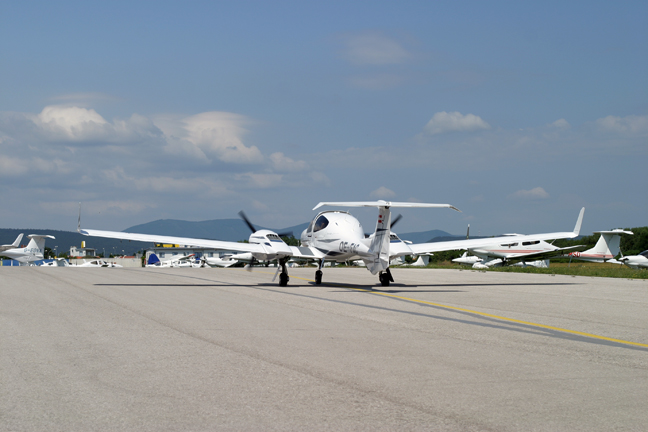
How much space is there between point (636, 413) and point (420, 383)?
2171 mm

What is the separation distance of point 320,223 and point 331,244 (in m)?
1.48

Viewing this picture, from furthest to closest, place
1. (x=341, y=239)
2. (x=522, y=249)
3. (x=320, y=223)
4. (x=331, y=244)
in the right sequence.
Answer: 1. (x=522, y=249)
2. (x=320, y=223)
3. (x=331, y=244)
4. (x=341, y=239)

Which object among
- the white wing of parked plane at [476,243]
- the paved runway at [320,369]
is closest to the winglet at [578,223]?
the white wing of parked plane at [476,243]

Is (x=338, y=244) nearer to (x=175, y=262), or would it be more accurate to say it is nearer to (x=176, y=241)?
(x=176, y=241)

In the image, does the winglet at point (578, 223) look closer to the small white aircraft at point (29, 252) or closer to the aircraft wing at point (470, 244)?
the aircraft wing at point (470, 244)

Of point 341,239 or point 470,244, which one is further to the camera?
point 470,244

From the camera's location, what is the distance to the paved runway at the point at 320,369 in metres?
5.05

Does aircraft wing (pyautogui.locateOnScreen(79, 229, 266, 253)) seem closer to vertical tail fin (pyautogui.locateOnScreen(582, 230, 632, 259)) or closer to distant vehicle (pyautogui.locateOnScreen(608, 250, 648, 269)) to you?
distant vehicle (pyautogui.locateOnScreen(608, 250, 648, 269))

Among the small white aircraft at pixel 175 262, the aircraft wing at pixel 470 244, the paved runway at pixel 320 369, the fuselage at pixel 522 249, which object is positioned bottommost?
the small white aircraft at pixel 175 262

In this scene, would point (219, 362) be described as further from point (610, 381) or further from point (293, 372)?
point (610, 381)

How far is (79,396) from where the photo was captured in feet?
18.7

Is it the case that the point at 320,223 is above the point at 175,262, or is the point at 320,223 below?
above

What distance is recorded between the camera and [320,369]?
7141 millimetres

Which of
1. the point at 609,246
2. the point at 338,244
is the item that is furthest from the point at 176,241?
the point at 609,246
